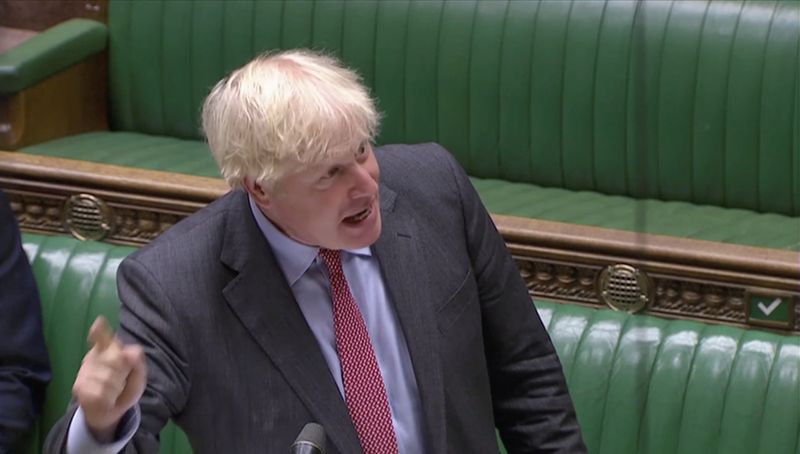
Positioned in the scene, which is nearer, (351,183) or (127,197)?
(351,183)

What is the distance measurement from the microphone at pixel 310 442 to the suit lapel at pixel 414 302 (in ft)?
0.93

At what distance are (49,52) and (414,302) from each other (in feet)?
4.69

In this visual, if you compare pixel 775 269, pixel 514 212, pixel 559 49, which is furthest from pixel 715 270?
pixel 559 49

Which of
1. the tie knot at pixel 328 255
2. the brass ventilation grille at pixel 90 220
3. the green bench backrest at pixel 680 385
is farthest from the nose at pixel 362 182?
the brass ventilation grille at pixel 90 220

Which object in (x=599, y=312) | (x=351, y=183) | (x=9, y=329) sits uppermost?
(x=351, y=183)

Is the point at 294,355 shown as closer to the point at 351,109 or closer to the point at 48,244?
the point at 351,109

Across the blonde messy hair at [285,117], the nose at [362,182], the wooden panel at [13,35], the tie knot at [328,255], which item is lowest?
the wooden panel at [13,35]

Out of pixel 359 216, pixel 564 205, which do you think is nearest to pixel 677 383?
pixel 564 205

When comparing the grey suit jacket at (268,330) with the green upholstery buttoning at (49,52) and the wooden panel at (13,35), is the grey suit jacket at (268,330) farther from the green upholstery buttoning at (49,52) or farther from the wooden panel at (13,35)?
the wooden panel at (13,35)

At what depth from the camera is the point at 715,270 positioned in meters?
1.88

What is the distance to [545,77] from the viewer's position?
2.40 meters

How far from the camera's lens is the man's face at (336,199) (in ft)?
3.98

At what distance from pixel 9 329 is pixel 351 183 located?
2.93ft

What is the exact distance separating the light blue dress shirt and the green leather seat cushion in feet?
2.44
